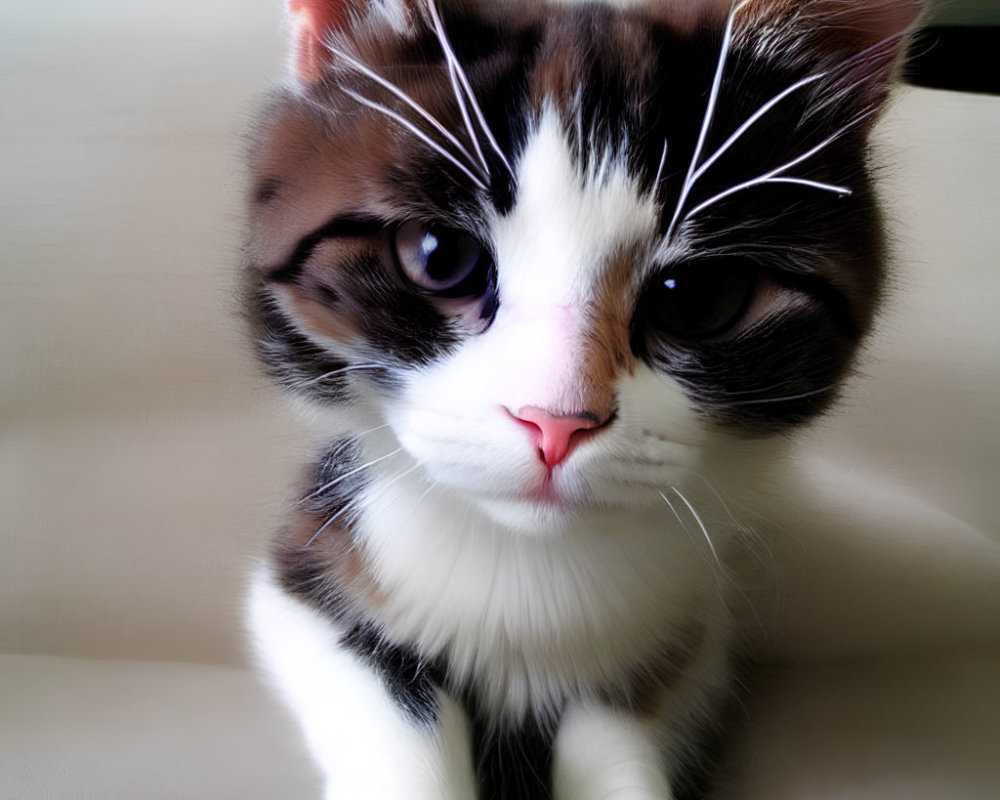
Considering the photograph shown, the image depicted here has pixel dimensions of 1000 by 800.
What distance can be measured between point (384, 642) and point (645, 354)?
290mm

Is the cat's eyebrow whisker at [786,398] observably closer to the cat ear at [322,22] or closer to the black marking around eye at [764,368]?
the black marking around eye at [764,368]

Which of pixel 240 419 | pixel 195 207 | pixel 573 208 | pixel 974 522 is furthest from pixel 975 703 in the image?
pixel 195 207

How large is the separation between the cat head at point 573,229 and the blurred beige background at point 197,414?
0.18 meters

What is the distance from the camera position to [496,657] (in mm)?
627

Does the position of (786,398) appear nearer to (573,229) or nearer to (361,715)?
(573,229)

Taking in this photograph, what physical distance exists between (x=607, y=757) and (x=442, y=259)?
348mm

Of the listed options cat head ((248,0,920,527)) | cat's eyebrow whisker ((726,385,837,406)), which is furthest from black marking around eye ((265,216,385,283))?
cat's eyebrow whisker ((726,385,837,406))

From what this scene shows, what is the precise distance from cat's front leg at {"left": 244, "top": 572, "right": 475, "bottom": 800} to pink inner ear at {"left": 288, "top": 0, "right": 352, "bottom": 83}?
0.39m

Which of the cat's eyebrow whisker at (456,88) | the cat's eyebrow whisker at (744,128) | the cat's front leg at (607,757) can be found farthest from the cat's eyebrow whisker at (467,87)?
the cat's front leg at (607,757)

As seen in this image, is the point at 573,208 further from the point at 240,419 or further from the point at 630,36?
the point at 240,419

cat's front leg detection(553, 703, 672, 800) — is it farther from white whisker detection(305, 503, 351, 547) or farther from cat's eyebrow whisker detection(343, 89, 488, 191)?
cat's eyebrow whisker detection(343, 89, 488, 191)

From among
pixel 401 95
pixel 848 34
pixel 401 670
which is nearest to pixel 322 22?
pixel 401 95

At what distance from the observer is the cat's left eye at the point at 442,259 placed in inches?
19.6

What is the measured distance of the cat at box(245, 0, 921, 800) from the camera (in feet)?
1.57
